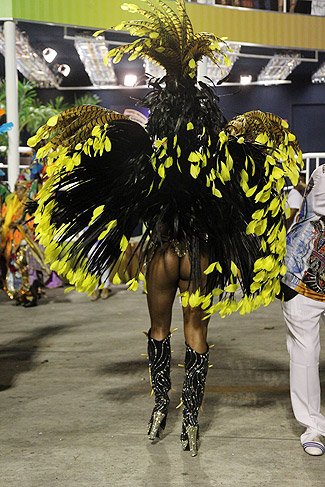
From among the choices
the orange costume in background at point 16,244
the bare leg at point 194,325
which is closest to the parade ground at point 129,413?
the bare leg at point 194,325

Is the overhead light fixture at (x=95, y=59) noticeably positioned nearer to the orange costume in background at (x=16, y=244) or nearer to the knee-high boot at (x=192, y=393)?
the orange costume in background at (x=16, y=244)

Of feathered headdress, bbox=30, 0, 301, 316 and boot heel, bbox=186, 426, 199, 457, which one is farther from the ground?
feathered headdress, bbox=30, 0, 301, 316

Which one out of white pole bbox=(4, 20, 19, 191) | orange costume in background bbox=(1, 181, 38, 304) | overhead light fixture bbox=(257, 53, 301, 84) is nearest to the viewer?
orange costume in background bbox=(1, 181, 38, 304)

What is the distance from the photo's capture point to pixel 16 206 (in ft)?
26.6

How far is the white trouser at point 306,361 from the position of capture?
137 inches

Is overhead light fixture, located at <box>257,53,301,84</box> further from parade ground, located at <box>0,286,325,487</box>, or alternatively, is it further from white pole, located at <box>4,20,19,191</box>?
parade ground, located at <box>0,286,325,487</box>

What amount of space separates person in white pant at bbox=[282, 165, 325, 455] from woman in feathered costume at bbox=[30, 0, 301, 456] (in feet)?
0.76

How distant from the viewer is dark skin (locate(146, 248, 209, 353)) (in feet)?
11.2

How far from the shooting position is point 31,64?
15070 mm

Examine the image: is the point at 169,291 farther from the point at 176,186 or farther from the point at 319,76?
the point at 319,76

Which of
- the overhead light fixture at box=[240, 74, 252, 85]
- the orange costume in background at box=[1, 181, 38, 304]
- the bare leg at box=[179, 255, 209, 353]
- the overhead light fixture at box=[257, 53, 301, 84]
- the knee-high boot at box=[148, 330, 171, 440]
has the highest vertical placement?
the overhead light fixture at box=[257, 53, 301, 84]

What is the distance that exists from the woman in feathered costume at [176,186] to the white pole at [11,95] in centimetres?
596

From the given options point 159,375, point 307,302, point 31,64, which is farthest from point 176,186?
point 31,64

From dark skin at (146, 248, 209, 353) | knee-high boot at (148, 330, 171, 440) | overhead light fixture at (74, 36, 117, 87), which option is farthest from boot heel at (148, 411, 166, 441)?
overhead light fixture at (74, 36, 117, 87)
